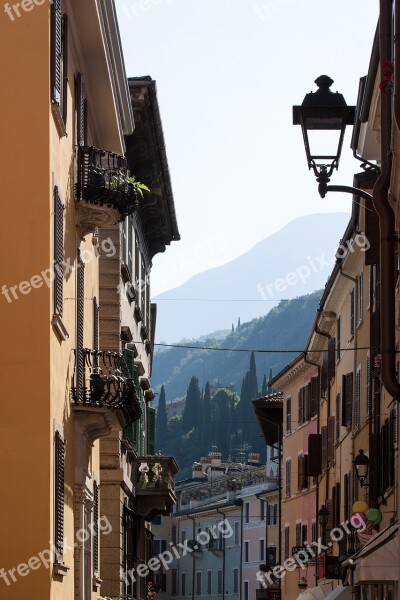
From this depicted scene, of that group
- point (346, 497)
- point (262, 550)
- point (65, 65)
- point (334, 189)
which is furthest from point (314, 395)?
point (262, 550)

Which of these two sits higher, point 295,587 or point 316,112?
point 316,112

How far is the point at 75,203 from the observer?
71.4 feet

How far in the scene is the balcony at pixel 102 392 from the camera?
21422 mm

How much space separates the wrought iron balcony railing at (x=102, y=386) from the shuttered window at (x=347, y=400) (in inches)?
694

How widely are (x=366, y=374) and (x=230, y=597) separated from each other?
2798 inches

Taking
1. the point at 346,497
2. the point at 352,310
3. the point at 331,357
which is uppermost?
the point at 352,310

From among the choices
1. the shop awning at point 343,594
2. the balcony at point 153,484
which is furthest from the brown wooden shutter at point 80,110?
the balcony at point 153,484

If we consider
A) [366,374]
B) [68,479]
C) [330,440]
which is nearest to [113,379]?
[68,479]

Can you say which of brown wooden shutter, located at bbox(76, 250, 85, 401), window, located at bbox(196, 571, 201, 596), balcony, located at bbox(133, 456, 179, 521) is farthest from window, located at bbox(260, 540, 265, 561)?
brown wooden shutter, located at bbox(76, 250, 85, 401)

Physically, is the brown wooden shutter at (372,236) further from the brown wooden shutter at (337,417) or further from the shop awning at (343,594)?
the brown wooden shutter at (337,417)

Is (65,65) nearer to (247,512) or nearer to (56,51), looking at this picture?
(56,51)

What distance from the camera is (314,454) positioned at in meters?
50.5

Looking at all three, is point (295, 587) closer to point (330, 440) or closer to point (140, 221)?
point (330, 440)

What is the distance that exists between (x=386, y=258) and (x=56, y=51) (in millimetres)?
5398
